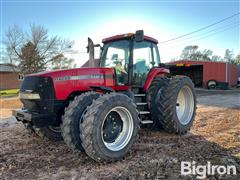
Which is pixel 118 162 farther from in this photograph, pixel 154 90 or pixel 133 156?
pixel 154 90

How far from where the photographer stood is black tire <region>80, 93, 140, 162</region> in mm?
3791

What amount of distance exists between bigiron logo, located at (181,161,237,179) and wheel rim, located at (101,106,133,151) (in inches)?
40.8

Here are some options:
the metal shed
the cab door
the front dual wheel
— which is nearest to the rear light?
the front dual wheel

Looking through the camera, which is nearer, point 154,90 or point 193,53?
point 154,90

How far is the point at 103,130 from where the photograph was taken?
432 cm

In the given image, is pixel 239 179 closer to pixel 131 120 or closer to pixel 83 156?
pixel 131 120

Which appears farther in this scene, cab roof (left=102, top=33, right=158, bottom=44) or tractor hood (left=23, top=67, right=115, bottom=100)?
cab roof (left=102, top=33, right=158, bottom=44)

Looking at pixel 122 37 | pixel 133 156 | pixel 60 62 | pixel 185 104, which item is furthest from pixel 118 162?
pixel 60 62

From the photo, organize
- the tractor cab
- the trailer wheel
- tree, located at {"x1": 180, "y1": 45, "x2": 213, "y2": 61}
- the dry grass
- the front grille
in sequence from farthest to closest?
tree, located at {"x1": 180, "y1": 45, "x2": 213, "y2": 61} < the trailer wheel < the dry grass < the tractor cab < the front grille

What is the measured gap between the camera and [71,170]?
3.76 m

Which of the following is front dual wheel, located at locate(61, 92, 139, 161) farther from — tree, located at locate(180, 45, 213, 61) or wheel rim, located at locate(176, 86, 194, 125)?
tree, located at locate(180, 45, 213, 61)

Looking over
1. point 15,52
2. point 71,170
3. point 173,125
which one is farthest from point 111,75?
point 15,52

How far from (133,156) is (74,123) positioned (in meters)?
1.15

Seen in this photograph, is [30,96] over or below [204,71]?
below
